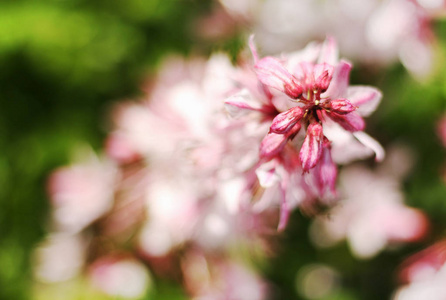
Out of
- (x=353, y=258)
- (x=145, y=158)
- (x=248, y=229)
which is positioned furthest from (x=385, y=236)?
(x=145, y=158)

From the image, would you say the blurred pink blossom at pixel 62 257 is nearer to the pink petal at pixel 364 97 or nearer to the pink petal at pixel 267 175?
the pink petal at pixel 267 175

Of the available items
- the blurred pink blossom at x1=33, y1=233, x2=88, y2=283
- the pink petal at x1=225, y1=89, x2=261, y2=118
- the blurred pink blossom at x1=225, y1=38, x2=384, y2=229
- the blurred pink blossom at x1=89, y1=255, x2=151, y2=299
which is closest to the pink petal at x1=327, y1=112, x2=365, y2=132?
the blurred pink blossom at x1=225, y1=38, x2=384, y2=229

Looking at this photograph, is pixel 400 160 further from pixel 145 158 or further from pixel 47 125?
pixel 47 125

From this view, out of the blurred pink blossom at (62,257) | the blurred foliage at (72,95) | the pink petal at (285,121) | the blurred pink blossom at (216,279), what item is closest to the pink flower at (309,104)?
the pink petal at (285,121)

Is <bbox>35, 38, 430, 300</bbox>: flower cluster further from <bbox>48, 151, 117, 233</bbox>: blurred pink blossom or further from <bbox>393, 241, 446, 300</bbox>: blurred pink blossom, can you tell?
<bbox>393, 241, 446, 300</bbox>: blurred pink blossom

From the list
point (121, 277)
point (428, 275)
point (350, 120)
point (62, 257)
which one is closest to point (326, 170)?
point (350, 120)

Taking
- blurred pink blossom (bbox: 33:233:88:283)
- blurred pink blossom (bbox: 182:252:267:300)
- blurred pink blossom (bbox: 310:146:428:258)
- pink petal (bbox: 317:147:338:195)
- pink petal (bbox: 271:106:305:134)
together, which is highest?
pink petal (bbox: 271:106:305:134)
